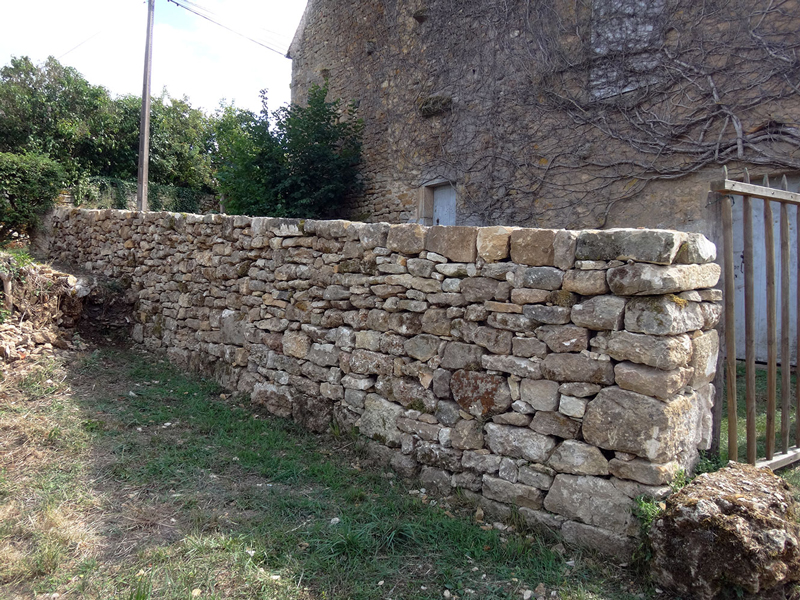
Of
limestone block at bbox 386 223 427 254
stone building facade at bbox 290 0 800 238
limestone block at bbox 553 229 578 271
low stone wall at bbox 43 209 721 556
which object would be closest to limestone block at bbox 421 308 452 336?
low stone wall at bbox 43 209 721 556

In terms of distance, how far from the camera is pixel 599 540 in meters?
2.75

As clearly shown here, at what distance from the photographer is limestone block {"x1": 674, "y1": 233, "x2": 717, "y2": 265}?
2.74 meters

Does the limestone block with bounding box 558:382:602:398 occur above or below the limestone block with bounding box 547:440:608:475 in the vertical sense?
above

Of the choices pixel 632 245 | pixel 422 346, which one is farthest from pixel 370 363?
pixel 632 245

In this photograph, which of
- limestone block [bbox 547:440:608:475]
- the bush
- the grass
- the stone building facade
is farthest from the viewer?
the bush

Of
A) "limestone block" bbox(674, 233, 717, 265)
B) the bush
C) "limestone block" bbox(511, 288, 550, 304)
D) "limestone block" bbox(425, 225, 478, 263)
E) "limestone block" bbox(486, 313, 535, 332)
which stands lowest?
"limestone block" bbox(486, 313, 535, 332)

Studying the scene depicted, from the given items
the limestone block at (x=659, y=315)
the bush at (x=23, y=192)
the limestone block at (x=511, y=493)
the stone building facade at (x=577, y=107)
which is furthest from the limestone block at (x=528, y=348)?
the bush at (x=23, y=192)

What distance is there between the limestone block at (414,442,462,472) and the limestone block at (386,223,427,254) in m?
1.34

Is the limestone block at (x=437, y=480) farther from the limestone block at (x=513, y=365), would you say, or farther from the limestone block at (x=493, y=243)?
the limestone block at (x=493, y=243)

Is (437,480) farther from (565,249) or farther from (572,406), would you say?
(565,249)

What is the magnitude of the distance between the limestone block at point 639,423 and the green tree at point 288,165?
687 centimetres

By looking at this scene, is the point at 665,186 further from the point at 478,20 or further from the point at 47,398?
the point at 47,398

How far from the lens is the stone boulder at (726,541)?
7.48ft

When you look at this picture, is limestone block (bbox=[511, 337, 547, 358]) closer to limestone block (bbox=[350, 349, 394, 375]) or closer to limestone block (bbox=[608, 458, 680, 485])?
limestone block (bbox=[608, 458, 680, 485])
